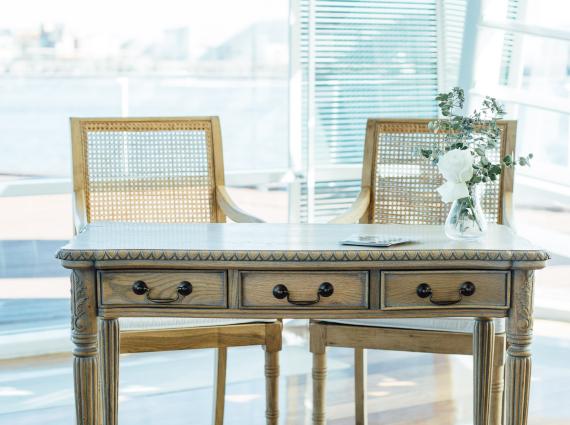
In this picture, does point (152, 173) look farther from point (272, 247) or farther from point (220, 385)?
point (272, 247)

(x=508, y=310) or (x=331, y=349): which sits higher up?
(x=508, y=310)

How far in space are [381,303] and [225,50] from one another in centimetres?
210

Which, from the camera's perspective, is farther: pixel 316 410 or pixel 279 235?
pixel 316 410

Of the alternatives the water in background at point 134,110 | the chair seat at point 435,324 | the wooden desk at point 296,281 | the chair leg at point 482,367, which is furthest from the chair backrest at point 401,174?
the water in background at point 134,110

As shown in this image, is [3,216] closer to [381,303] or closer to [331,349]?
[331,349]

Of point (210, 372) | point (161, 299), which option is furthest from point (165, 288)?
point (210, 372)

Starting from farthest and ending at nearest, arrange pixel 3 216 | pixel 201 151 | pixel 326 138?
1. pixel 326 138
2. pixel 3 216
3. pixel 201 151

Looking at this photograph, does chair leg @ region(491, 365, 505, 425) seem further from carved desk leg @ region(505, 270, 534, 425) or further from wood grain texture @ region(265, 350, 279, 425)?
wood grain texture @ region(265, 350, 279, 425)

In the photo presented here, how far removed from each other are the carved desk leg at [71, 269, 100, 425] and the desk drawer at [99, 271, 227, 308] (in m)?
0.03

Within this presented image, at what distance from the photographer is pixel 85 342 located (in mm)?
2268

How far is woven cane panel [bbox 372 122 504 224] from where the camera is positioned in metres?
3.19

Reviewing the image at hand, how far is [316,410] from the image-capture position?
2854mm

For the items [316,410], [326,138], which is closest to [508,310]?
[316,410]

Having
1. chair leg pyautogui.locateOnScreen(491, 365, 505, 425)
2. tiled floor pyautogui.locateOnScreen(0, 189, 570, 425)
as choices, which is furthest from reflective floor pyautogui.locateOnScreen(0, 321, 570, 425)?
chair leg pyautogui.locateOnScreen(491, 365, 505, 425)
